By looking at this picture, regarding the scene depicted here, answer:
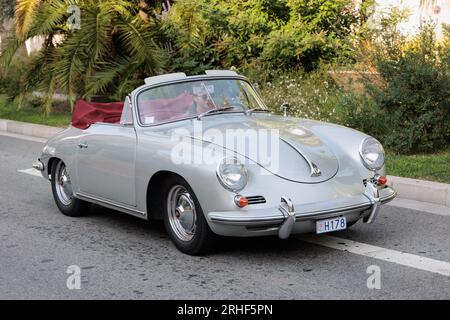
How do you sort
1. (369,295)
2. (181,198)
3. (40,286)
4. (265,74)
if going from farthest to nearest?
(265,74) → (181,198) → (40,286) → (369,295)

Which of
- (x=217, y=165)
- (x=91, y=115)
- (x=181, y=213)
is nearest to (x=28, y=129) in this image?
(x=91, y=115)

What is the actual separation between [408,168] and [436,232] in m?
2.39

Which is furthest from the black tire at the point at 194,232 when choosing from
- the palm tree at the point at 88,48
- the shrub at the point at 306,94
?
the palm tree at the point at 88,48

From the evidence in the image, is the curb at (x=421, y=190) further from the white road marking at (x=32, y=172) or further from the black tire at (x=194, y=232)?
the white road marking at (x=32, y=172)

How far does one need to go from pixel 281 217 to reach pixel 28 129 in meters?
10.5

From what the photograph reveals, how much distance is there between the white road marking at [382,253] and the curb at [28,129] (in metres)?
8.73

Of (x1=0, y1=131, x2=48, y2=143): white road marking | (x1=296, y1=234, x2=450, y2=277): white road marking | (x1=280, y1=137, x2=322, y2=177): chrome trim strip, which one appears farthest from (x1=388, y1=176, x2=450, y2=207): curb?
(x1=0, y1=131, x2=48, y2=143): white road marking

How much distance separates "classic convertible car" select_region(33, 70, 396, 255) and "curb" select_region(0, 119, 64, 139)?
696cm

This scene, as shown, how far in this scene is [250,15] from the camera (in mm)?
15031

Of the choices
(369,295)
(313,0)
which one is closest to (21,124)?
(313,0)

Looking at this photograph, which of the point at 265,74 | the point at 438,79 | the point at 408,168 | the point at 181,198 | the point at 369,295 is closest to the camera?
the point at 369,295

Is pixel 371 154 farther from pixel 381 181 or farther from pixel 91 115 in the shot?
pixel 91 115

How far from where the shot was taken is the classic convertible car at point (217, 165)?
5.71 metres

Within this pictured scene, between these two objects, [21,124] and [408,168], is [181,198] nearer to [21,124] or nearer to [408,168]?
[408,168]
